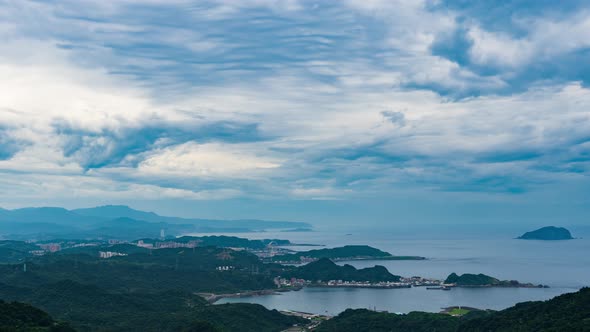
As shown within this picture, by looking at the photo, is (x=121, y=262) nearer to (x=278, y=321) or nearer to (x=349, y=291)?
(x=349, y=291)

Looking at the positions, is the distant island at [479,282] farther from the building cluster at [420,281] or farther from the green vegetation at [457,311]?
the green vegetation at [457,311]

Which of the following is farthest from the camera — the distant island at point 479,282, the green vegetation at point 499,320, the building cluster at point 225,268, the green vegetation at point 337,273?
the building cluster at point 225,268

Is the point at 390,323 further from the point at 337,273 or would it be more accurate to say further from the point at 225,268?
the point at 225,268

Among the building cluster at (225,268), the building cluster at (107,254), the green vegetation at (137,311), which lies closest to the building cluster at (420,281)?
the building cluster at (225,268)

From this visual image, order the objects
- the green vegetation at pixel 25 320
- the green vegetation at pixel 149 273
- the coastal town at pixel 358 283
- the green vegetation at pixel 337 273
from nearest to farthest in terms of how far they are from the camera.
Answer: the green vegetation at pixel 25 320
the green vegetation at pixel 149 273
the coastal town at pixel 358 283
the green vegetation at pixel 337 273

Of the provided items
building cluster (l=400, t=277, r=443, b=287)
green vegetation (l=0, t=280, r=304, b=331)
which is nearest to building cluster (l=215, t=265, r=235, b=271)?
building cluster (l=400, t=277, r=443, b=287)

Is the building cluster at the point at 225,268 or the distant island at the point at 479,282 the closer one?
the distant island at the point at 479,282

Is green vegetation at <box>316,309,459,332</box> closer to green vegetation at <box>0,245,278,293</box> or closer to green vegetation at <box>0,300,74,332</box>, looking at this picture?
green vegetation at <box>0,300,74,332</box>
